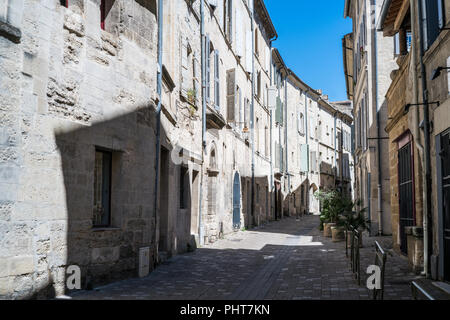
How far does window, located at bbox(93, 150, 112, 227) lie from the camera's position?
Result: 750 centimetres

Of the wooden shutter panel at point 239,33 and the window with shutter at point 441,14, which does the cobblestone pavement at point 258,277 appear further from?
the wooden shutter panel at point 239,33

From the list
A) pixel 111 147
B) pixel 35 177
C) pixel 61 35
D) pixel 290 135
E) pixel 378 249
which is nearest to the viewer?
pixel 378 249

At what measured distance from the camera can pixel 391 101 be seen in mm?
11148

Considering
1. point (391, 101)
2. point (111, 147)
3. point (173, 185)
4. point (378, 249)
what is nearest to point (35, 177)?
point (111, 147)

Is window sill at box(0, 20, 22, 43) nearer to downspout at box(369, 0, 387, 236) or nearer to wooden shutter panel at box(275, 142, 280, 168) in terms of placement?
downspout at box(369, 0, 387, 236)

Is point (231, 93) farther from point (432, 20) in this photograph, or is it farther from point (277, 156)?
point (277, 156)

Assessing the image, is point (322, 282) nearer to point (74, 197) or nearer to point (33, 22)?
point (74, 197)

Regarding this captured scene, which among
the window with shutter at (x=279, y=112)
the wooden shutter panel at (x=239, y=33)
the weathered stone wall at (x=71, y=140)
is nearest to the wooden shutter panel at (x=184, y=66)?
the weathered stone wall at (x=71, y=140)

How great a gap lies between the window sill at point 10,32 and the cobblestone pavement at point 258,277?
126 inches

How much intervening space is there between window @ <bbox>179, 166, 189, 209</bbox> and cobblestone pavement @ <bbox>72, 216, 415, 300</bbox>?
1.23 metres

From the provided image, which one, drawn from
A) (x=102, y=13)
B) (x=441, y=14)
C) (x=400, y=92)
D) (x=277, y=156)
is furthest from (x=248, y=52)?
(x=441, y=14)

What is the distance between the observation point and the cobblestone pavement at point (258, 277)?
662cm

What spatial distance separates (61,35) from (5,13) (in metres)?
1.01

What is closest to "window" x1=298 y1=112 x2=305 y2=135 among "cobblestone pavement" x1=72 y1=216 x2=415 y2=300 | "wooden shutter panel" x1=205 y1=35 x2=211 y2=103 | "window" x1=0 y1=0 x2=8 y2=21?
"wooden shutter panel" x1=205 y1=35 x2=211 y2=103
